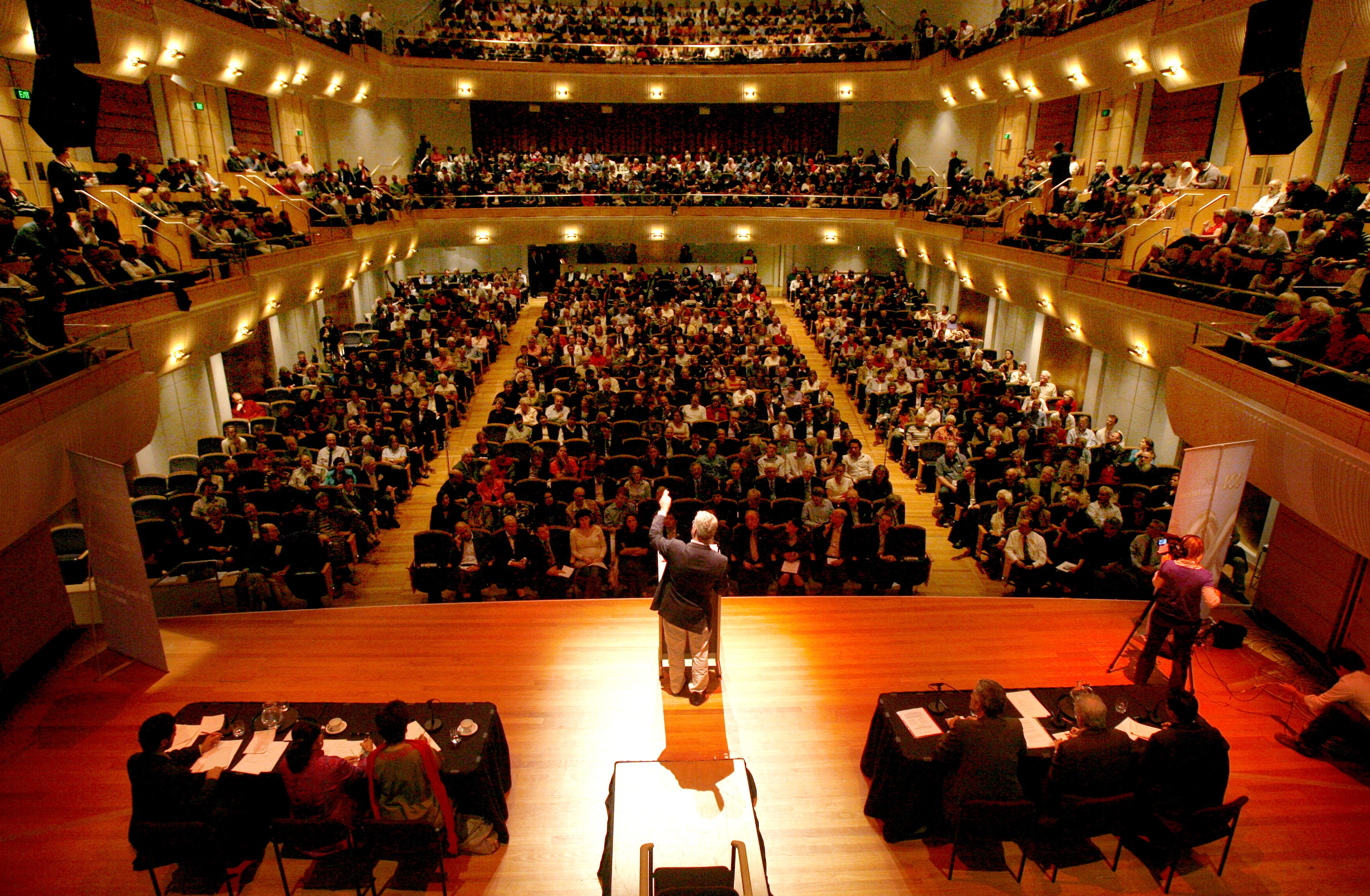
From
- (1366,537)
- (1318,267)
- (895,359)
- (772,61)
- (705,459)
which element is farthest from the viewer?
(772,61)

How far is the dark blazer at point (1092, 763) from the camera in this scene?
3.89 metres

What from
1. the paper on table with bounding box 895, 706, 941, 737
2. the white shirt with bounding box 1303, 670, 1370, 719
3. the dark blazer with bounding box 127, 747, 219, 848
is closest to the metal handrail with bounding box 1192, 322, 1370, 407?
the white shirt with bounding box 1303, 670, 1370, 719

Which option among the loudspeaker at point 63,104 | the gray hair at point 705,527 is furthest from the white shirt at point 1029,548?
the loudspeaker at point 63,104

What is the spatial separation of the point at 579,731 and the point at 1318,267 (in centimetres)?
784

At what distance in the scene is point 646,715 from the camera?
524cm

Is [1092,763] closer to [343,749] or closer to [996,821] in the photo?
[996,821]

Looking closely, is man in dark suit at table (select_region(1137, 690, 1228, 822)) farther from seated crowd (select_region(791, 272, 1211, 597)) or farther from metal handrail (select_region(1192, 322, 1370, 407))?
seated crowd (select_region(791, 272, 1211, 597))

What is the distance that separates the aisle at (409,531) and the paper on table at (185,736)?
2643mm

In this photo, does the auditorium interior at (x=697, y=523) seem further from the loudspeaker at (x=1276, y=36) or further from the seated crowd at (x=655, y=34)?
the seated crowd at (x=655, y=34)

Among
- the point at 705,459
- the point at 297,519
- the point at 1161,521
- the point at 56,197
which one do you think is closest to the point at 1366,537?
the point at 1161,521

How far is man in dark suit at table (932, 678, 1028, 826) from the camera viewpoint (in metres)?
3.88

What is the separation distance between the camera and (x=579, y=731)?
510 centimetres

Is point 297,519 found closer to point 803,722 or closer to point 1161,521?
point 803,722

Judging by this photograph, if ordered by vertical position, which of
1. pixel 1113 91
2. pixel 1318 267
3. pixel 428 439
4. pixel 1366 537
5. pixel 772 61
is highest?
pixel 772 61
